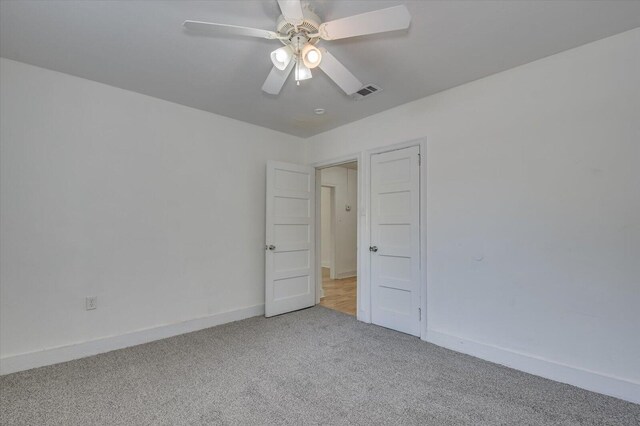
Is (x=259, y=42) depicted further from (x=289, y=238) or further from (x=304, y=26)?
(x=289, y=238)

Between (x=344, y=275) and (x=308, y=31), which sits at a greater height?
(x=308, y=31)

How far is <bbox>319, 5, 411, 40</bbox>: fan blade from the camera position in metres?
1.49

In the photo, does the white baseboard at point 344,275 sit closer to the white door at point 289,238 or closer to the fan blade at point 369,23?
the white door at point 289,238

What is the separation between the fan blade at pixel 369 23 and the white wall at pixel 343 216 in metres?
4.66

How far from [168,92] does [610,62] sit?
3.79 m

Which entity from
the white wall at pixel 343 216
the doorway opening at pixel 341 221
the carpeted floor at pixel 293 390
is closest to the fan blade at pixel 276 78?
the carpeted floor at pixel 293 390

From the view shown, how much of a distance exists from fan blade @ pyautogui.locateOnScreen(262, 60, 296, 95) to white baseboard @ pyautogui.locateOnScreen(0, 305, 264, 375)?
8.80ft

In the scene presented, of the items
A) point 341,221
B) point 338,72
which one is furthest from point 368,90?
point 341,221

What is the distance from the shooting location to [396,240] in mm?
3420

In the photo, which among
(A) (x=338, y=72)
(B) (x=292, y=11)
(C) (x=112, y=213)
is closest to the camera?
(B) (x=292, y=11)

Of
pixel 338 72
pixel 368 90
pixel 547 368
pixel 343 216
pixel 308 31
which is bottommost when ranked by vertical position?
pixel 547 368

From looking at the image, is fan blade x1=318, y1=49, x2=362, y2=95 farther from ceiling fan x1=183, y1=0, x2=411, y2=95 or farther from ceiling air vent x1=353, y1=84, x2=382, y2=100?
ceiling air vent x1=353, y1=84, x2=382, y2=100

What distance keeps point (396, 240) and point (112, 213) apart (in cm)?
299

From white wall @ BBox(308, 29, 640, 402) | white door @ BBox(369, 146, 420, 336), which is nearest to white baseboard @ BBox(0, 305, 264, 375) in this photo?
white door @ BBox(369, 146, 420, 336)
